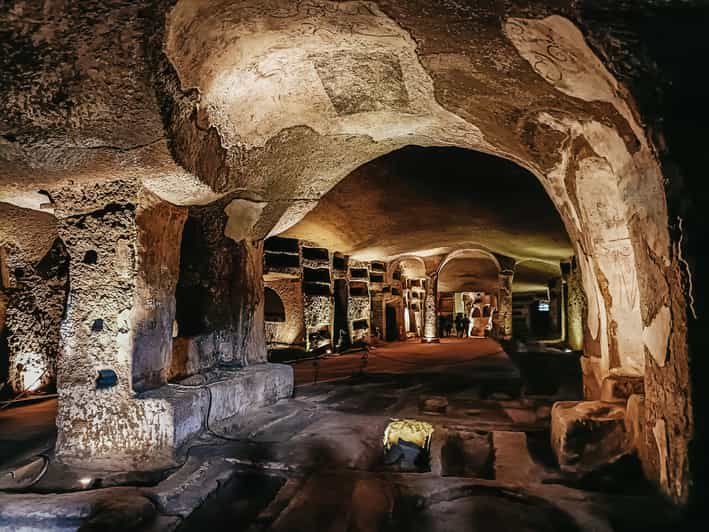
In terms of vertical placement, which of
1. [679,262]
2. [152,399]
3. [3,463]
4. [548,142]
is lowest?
[3,463]

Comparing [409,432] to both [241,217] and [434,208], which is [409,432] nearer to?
[241,217]

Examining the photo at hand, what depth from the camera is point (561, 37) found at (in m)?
2.02

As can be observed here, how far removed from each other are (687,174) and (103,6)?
8.55 feet

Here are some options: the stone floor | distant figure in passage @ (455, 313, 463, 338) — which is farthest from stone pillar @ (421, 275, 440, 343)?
the stone floor

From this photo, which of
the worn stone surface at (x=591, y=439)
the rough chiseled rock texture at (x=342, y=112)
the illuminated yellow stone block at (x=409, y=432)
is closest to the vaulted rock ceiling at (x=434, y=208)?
the rough chiseled rock texture at (x=342, y=112)

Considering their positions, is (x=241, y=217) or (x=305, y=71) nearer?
(x=305, y=71)

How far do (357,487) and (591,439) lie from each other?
4.88 feet

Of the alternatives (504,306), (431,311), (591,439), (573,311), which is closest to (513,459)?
(591,439)

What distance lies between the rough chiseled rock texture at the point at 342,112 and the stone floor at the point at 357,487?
40 cm

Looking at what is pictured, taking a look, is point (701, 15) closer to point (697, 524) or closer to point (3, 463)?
point (697, 524)

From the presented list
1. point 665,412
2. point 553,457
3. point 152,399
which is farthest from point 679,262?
point 152,399

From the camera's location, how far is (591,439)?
9.20 feet

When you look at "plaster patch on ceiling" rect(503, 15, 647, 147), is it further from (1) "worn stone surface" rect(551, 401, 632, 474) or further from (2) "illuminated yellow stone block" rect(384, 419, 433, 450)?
(2) "illuminated yellow stone block" rect(384, 419, 433, 450)

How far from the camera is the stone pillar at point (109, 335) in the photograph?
9.89ft
